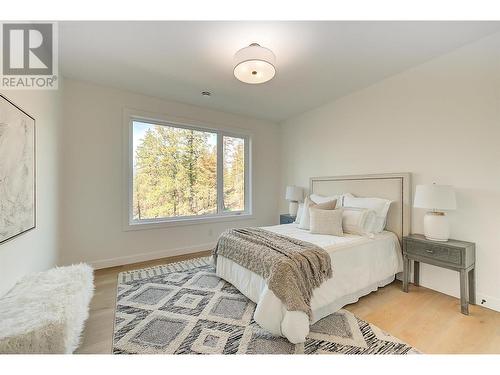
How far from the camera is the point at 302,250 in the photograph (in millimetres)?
1918

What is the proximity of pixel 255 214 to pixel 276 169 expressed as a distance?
1.08 m

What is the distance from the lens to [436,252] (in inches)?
86.0

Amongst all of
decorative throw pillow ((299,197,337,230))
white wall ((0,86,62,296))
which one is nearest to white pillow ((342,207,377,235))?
decorative throw pillow ((299,197,337,230))

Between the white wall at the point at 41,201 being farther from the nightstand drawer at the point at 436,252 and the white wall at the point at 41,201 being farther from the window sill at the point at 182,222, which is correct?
the nightstand drawer at the point at 436,252

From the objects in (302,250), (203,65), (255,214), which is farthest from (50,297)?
(255,214)

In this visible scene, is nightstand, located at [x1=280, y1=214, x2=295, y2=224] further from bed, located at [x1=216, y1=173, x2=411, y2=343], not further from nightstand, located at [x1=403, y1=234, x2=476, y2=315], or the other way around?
nightstand, located at [x1=403, y1=234, x2=476, y2=315]

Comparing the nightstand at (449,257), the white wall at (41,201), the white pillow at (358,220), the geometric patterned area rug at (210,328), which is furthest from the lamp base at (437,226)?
the white wall at (41,201)

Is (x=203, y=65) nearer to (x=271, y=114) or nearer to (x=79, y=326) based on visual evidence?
(x=271, y=114)

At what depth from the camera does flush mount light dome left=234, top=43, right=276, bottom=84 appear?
6.13 feet

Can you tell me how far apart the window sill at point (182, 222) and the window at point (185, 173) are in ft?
0.20

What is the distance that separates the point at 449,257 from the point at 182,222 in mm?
3403

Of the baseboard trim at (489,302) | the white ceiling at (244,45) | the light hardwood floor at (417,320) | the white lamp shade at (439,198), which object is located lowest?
the light hardwood floor at (417,320)

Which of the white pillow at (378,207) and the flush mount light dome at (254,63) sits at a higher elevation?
the flush mount light dome at (254,63)

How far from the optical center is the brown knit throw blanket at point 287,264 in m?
1.65
